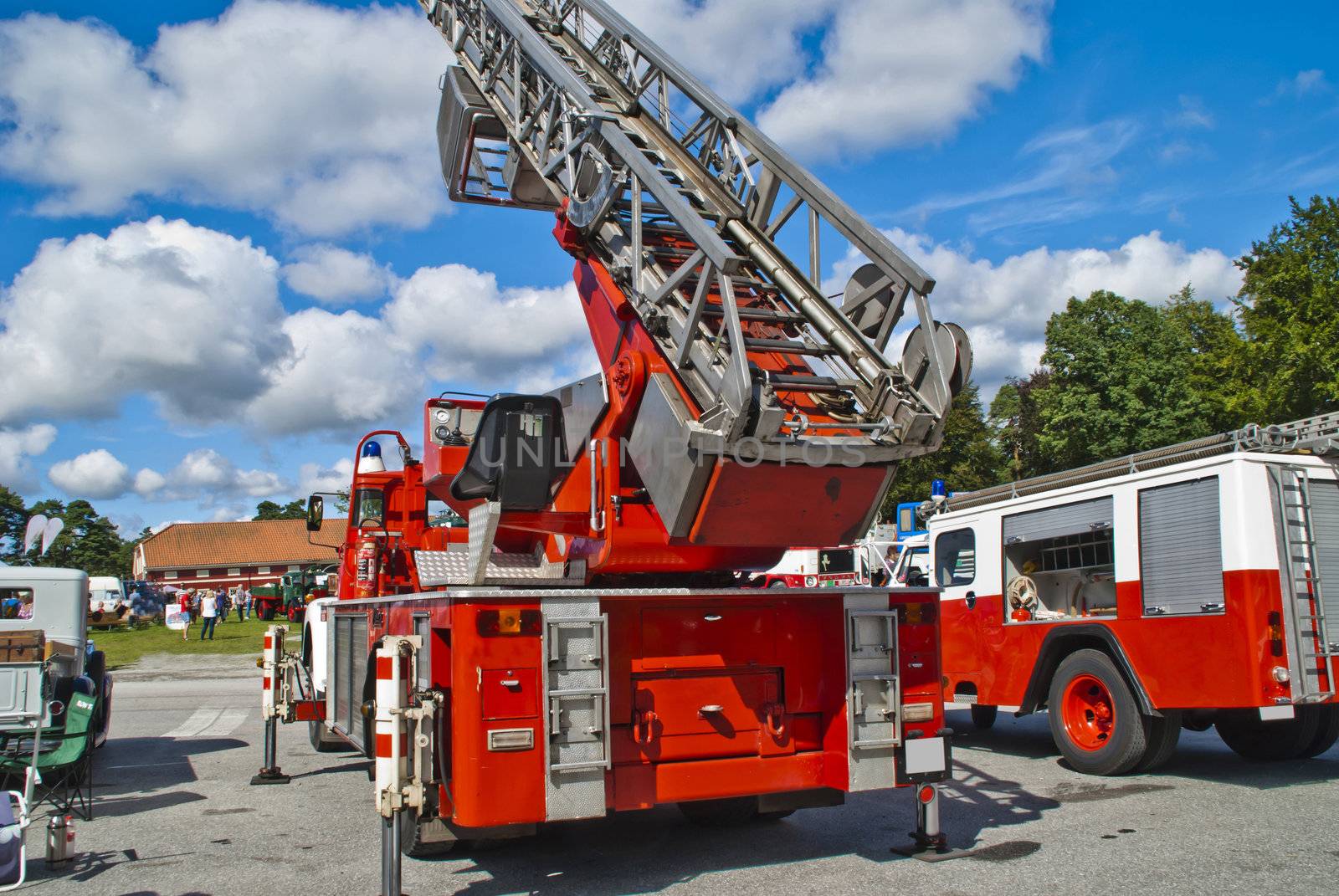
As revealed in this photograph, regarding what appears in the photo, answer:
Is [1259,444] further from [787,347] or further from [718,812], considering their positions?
[718,812]

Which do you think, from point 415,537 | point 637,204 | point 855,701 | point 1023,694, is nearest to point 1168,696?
point 1023,694

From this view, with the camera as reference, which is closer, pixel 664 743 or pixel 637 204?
pixel 664 743

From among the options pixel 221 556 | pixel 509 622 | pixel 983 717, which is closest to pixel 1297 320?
pixel 983 717

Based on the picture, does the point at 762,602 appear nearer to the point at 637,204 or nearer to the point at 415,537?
the point at 637,204

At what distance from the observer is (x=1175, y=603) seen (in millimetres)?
8180

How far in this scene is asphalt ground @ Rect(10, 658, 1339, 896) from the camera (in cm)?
572

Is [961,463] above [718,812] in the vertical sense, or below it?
above

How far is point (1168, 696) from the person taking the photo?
8.09 m

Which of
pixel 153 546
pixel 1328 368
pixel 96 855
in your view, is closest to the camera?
pixel 96 855

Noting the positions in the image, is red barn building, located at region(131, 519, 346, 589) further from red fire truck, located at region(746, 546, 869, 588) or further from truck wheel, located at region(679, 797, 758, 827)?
truck wheel, located at region(679, 797, 758, 827)

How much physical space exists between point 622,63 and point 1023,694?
647cm

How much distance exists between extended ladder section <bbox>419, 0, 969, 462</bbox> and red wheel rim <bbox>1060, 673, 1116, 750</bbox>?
4.47 meters

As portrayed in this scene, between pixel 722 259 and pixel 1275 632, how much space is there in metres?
5.22

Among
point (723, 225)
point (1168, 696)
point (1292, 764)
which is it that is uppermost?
point (723, 225)
